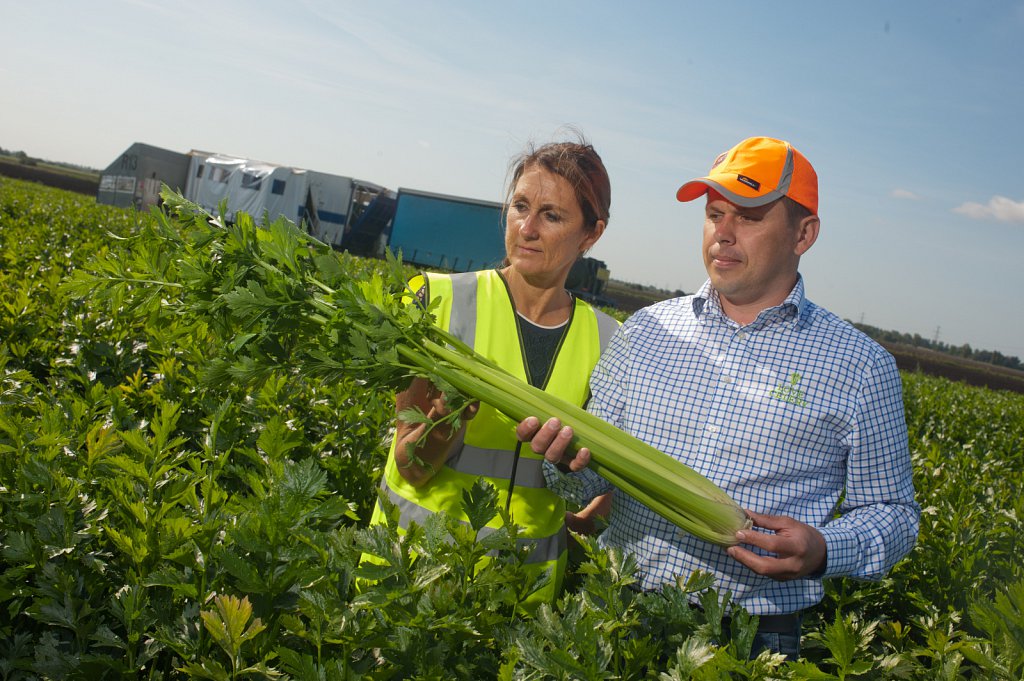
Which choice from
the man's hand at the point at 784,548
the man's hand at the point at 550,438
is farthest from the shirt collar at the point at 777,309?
the man's hand at the point at 550,438

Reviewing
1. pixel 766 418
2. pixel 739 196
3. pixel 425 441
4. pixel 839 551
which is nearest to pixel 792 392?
pixel 766 418

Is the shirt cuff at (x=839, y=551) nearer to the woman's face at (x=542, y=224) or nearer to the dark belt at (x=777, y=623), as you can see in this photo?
the dark belt at (x=777, y=623)

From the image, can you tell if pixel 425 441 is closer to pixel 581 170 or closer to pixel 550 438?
pixel 550 438

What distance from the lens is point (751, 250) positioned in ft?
7.55

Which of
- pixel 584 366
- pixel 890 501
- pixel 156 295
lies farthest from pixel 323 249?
pixel 890 501

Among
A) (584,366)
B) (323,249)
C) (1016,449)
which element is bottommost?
(1016,449)

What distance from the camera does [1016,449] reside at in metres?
9.80

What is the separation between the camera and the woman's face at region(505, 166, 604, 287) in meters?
2.46

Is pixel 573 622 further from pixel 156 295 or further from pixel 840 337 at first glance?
pixel 156 295

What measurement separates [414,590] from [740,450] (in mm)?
1207

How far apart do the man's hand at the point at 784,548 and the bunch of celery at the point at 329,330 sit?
6 cm

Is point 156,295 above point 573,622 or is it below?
above

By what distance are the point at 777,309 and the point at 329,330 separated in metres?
1.37

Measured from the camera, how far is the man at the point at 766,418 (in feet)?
6.89
